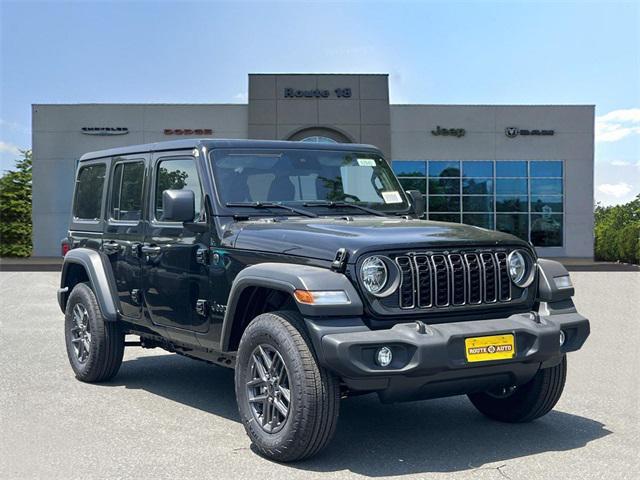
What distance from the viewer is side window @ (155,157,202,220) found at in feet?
20.2

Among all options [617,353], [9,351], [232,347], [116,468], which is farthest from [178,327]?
[617,353]

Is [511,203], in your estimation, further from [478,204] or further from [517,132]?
[517,132]

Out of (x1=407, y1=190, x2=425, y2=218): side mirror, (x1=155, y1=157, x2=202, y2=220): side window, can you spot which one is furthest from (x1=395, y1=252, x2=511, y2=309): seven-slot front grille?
(x1=155, y1=157, x2=202, y2=220): side window

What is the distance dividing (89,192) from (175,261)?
2.29m

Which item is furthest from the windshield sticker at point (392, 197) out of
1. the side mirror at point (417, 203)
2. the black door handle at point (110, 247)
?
the black door handle at point (110, 247)

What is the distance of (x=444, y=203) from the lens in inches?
1416

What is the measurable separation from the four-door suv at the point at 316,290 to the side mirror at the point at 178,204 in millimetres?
10

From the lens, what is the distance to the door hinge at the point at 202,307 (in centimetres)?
586

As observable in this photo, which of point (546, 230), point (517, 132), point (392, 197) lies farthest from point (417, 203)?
point (546, 230)

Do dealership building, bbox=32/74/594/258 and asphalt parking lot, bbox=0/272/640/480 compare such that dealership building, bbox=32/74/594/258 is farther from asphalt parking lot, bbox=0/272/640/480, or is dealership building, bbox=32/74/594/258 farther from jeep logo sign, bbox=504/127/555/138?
asphalt parking lot, bbox=0/272/640/480

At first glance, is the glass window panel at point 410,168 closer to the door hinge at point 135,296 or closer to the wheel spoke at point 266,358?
the door hinge at point 135,296

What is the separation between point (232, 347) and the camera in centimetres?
568

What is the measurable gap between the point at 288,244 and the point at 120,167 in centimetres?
280

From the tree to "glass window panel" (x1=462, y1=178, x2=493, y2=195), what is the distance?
63.6ft
